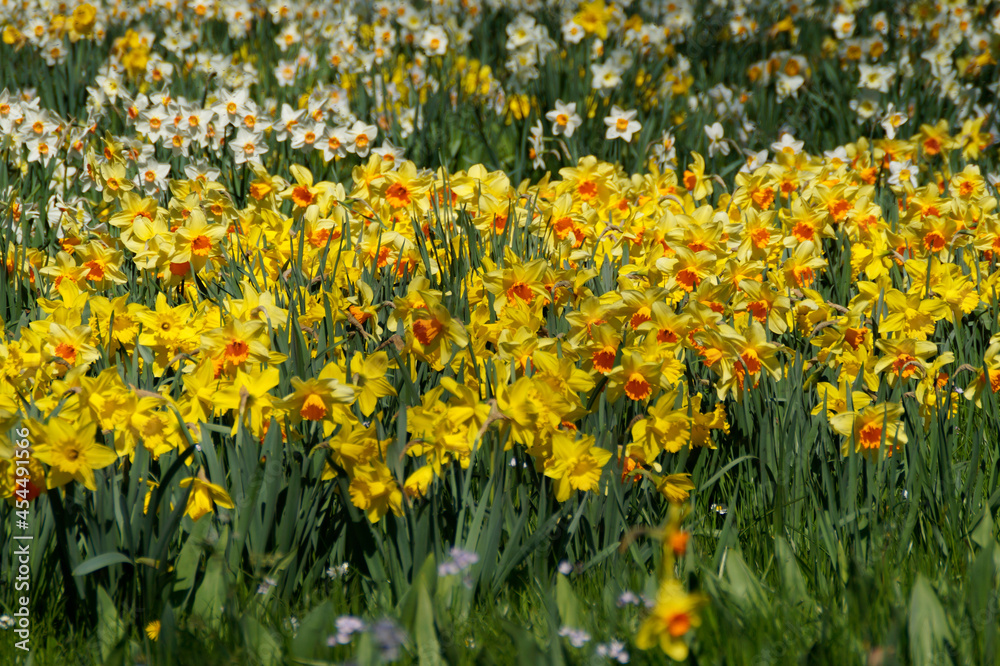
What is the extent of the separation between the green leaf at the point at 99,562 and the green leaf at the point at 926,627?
1387 millimetres

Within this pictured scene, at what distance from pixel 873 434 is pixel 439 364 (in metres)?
1.00

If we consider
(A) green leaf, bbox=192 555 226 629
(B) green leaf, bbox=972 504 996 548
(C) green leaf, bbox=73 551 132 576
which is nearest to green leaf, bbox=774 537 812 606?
(B) green leaf, bbox=972 504 996 548

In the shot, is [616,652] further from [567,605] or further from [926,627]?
[926,627]

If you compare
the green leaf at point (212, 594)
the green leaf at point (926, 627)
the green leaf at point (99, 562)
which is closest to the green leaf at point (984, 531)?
the green leaf at point (926, 627)

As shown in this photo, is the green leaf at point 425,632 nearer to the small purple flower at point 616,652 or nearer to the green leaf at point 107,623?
the small purple flower at point 616,652

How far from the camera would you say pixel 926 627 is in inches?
55.1

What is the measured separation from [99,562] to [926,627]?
4.76ft

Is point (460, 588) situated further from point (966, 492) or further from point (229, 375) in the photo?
point (966, 492)

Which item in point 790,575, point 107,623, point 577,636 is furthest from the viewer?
point 790,575

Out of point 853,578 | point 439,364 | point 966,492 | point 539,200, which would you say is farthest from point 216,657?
point 539,200

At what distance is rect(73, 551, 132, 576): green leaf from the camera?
1421mm

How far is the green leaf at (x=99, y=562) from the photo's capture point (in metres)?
1.42

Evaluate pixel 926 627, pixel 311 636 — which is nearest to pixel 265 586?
pixel 311 636

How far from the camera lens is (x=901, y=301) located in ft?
6.79
